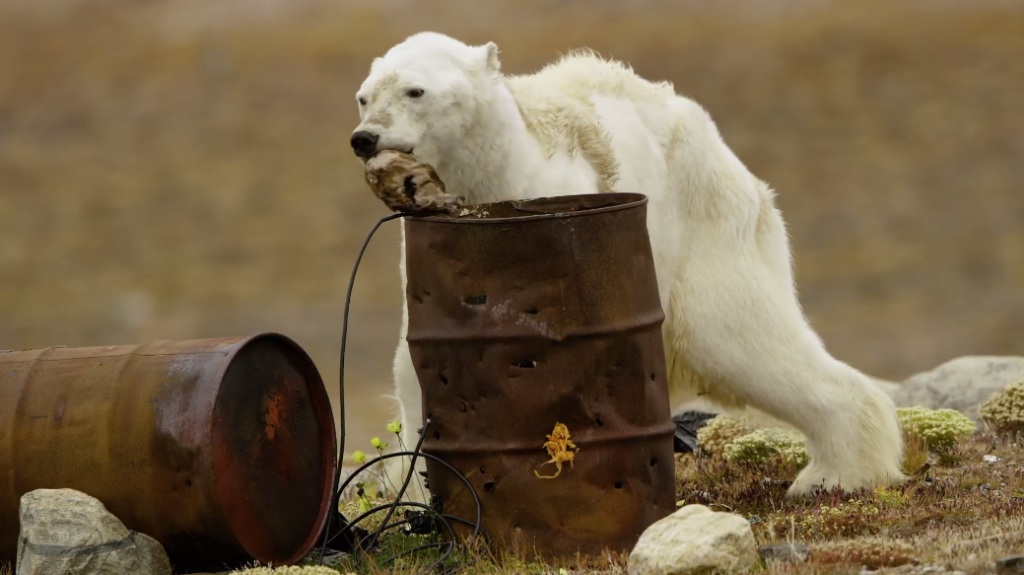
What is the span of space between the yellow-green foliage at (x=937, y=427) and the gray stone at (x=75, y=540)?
4362 millimetres

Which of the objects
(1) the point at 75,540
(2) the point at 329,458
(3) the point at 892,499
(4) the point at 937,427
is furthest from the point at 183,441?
(4) the point at 937,427

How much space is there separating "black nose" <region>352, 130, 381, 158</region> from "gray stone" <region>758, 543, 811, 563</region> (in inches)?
77.3

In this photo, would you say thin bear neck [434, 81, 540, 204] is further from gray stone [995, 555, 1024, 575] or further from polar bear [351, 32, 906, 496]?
gray stone [995, 555, 1024, 575]

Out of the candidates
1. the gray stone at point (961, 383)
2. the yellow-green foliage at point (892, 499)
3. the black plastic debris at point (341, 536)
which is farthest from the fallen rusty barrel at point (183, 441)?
the gray stone at point (961, 383)

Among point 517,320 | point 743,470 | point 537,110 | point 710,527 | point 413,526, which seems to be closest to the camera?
point 710,527

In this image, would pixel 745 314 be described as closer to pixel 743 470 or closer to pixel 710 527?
pixel 743 470

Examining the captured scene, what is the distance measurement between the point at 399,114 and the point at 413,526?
156 cm

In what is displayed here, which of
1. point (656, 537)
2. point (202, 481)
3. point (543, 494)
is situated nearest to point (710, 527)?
point (656, 537)

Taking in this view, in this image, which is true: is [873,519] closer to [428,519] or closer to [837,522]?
[837,522]

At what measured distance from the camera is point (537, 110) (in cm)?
512

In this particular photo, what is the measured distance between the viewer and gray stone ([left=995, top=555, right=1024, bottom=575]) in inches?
138

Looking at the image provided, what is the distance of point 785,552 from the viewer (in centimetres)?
396

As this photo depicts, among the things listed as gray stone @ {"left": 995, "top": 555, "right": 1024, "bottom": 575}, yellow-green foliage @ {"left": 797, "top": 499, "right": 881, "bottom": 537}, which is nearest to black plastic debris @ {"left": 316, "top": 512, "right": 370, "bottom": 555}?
yellow-green foliage @ {"left": 797, "top": 499, "right": 881, "bottom": 537}

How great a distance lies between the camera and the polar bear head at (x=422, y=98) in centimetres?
438
